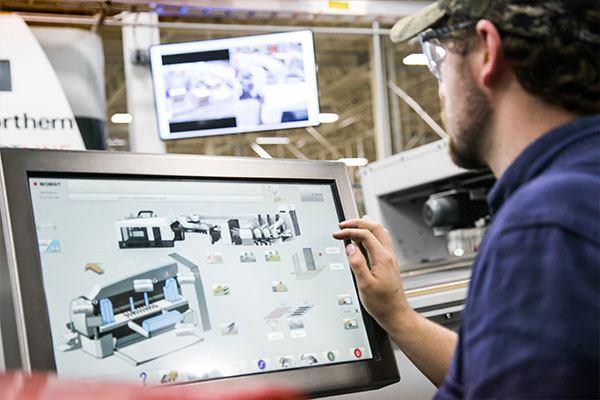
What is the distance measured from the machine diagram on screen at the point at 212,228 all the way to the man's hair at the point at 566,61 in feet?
1.35

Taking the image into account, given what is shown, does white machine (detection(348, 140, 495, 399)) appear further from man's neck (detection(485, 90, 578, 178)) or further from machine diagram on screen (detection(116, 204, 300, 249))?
man's neck (detection(485, 90, 578, 178))

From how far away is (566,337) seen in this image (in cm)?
62

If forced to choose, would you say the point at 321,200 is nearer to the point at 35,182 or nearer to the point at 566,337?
the point at 35,182

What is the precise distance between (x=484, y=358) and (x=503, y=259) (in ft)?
0.30

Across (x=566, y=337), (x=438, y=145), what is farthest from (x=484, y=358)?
(x=438, y=145)

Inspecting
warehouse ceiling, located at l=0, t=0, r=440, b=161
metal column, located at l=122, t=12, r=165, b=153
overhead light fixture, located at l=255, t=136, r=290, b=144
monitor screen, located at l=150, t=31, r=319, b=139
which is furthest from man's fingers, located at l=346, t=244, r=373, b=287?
overhead light fixture, located at l=255, t=136, r=290, b=144

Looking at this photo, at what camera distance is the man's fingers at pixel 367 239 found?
44.4 inches

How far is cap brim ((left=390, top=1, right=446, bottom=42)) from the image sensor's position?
37.0 inches

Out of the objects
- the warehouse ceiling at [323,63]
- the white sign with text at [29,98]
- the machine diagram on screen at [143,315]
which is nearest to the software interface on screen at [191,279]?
the machine diagram on screen at [143,315]

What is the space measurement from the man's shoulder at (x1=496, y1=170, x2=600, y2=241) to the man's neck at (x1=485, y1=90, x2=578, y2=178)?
0.44 ft

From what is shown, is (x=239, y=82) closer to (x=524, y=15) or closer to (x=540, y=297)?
(x=524, y=15)

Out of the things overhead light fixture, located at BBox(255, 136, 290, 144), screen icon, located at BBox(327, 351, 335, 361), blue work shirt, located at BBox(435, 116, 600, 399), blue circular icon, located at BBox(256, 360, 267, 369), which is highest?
blue work shirt, located at BBox(435, 116, 600, 399)

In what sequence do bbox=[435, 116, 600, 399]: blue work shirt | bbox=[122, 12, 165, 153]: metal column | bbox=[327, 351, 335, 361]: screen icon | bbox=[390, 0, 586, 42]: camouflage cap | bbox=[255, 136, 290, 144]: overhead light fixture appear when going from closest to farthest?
bbox=[435, 116, 600, 399]: blue work shirt < bbox=[390, 0, 586, 42]: camouflage cap < bbox=[327, 351, 335, 361]: screen icon < bbox=[122, 12, 165, 153]: metal column < bbox=[255, 136, 290, 144]: overhead light fixture

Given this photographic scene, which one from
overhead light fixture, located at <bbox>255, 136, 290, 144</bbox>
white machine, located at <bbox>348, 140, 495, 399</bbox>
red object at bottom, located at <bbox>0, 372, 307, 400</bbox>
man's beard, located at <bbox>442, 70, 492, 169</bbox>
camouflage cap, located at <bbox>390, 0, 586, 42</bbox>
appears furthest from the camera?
overhead light fixture, located at <bbox>255, 136, 290, 144</bbox>
